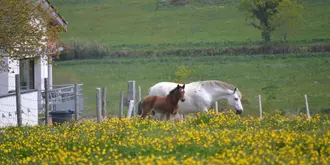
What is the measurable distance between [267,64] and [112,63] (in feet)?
47.8

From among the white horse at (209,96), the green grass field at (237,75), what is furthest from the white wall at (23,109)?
the green grass field at (237,75)

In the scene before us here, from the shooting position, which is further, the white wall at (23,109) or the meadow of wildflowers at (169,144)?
the white wall at (23,109)

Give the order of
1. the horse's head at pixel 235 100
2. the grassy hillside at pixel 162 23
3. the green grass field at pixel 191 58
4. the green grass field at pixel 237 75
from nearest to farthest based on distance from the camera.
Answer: the horse's head at pixel 235 100 < the green grass field at pixel 237 75 < the green grass field at pixel 191 58 < the grassy hillside at pixel 162 23

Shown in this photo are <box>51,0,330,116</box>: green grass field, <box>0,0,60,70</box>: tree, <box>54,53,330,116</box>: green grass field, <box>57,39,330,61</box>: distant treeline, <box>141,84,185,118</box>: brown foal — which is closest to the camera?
<box>0,0,60,70</box>: tree

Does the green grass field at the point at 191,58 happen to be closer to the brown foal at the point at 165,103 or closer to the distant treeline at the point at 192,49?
the distant treeline at the point at 192,49

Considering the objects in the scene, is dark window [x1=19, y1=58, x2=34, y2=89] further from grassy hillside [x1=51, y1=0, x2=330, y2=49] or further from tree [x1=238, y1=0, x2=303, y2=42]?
tree [x1=238, y1=0, x2=303, y2=42]

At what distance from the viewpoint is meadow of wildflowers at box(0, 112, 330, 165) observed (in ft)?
38.7

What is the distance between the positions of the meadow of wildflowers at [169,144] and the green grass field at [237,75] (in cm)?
2025

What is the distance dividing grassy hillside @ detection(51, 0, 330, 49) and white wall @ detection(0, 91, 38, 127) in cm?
4344

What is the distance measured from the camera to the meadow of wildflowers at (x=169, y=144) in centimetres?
1180

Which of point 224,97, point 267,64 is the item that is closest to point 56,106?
point 224,97

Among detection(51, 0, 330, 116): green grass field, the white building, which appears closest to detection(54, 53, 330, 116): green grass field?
detection(51, 0, 330, 116): green grass field

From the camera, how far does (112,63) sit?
198 ft

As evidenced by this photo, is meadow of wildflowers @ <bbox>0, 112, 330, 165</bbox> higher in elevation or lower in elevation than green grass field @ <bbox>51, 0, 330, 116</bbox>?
lower
